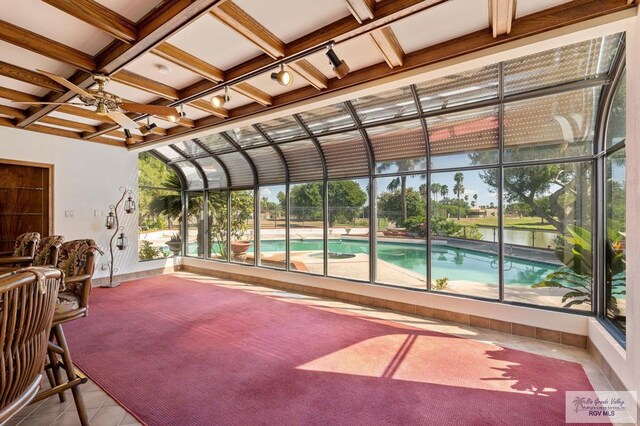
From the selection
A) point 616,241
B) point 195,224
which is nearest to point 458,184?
point 616,241

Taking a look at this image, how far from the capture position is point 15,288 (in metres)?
1.17

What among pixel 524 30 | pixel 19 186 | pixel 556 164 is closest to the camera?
pixel 524 30

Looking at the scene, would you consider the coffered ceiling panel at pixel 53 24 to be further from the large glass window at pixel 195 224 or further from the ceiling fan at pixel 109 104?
the large glass window at pixel 195 224

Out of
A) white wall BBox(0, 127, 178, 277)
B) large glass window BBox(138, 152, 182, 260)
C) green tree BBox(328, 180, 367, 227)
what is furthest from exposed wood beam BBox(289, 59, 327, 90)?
large glass window BBox(138, 152, 182, 260)

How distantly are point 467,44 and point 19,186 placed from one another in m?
7.53

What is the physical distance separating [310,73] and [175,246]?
21.5ft

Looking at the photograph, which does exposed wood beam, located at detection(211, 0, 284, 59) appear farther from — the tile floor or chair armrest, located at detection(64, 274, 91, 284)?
the tile floor

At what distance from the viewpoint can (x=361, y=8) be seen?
2.17 m

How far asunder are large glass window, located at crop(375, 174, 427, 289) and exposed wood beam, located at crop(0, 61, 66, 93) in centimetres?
460

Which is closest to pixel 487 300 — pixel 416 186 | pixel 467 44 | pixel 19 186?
pixel 416 186

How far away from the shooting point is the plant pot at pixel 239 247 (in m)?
7.01

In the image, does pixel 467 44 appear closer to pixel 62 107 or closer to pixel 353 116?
pixel 353 116

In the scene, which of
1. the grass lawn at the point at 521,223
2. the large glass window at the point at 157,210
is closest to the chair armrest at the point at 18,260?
the large glass window at the point at 157,210

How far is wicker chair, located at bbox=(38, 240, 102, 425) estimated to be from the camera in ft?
6.89
